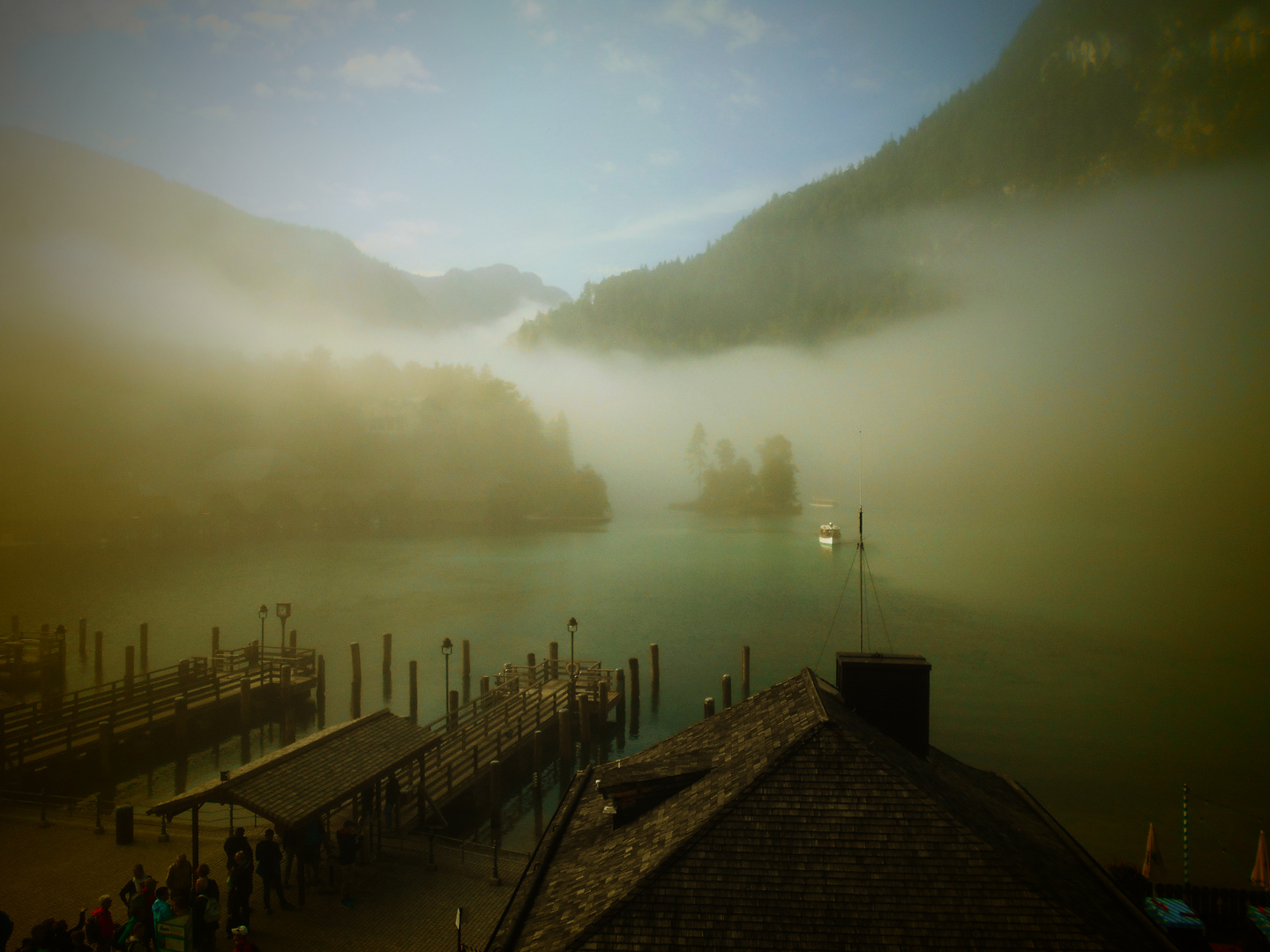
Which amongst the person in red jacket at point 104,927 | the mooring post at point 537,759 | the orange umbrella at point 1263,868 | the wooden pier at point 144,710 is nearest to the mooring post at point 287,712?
the wooden pier at point 144,710

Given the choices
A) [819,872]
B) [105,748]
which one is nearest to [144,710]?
[105,748]

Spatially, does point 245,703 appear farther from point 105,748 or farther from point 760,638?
point 760,638

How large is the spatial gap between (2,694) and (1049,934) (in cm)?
3097

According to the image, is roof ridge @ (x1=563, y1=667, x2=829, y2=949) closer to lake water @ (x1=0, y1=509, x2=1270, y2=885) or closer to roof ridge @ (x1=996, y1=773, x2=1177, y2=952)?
roof ridge @ (x1=996, y1=773, x2=1177, y2=952)

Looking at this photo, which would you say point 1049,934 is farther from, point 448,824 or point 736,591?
point 736,591

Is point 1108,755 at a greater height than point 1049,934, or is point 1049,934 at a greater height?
point 1049,934

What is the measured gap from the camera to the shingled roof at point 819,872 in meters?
6.01

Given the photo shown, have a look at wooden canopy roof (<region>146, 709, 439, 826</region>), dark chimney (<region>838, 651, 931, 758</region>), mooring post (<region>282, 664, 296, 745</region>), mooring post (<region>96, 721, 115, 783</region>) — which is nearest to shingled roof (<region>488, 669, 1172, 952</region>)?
dark chimney (<region>838, 651, 931, 758</region>)

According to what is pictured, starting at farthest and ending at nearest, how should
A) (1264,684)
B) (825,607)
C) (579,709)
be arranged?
(825,607)
(1264,684)
(579,709)

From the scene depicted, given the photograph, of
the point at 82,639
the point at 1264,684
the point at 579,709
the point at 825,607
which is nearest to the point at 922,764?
the point at 579,709

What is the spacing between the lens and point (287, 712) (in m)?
21.3

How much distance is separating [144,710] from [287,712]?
156 inches

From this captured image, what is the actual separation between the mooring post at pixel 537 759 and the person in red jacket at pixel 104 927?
37.9 feet

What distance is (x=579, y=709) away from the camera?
22844 millimetres
